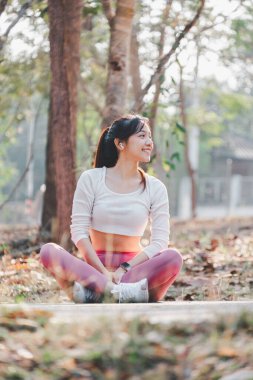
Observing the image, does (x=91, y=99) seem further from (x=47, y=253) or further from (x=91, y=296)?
(x=91, y=296)

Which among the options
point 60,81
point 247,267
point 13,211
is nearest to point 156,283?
point 247,267

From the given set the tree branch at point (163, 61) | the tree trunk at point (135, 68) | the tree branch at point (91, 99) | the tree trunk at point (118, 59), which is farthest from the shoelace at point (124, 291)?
the tree branch at point (91, 99)

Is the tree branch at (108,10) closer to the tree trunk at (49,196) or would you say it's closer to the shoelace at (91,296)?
the tree trunk at (49,196)

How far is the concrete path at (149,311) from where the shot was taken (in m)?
3.55

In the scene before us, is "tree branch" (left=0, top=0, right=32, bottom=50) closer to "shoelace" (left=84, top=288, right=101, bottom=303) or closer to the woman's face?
Result: the woman's face

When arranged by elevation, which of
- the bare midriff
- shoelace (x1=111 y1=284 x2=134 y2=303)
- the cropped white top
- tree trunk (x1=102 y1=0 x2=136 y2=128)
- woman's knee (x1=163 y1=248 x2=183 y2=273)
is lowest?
shoelace (x1=111 y1=284 x2=134 y2=303)

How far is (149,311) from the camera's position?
3.83 m

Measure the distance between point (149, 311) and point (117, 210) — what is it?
1.77 meters

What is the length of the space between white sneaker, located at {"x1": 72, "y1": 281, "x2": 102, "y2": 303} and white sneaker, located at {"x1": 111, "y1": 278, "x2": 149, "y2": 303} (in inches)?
4.9

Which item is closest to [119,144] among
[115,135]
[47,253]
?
[115,135]

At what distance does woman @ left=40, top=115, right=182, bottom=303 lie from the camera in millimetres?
5227

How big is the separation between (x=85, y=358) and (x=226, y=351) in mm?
509

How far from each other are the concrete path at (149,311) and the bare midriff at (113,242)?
1457mm

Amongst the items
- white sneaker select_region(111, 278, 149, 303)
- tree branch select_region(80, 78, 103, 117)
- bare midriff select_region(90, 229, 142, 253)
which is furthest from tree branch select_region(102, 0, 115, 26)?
tree branch select_region(80, 78, 103, 117)
